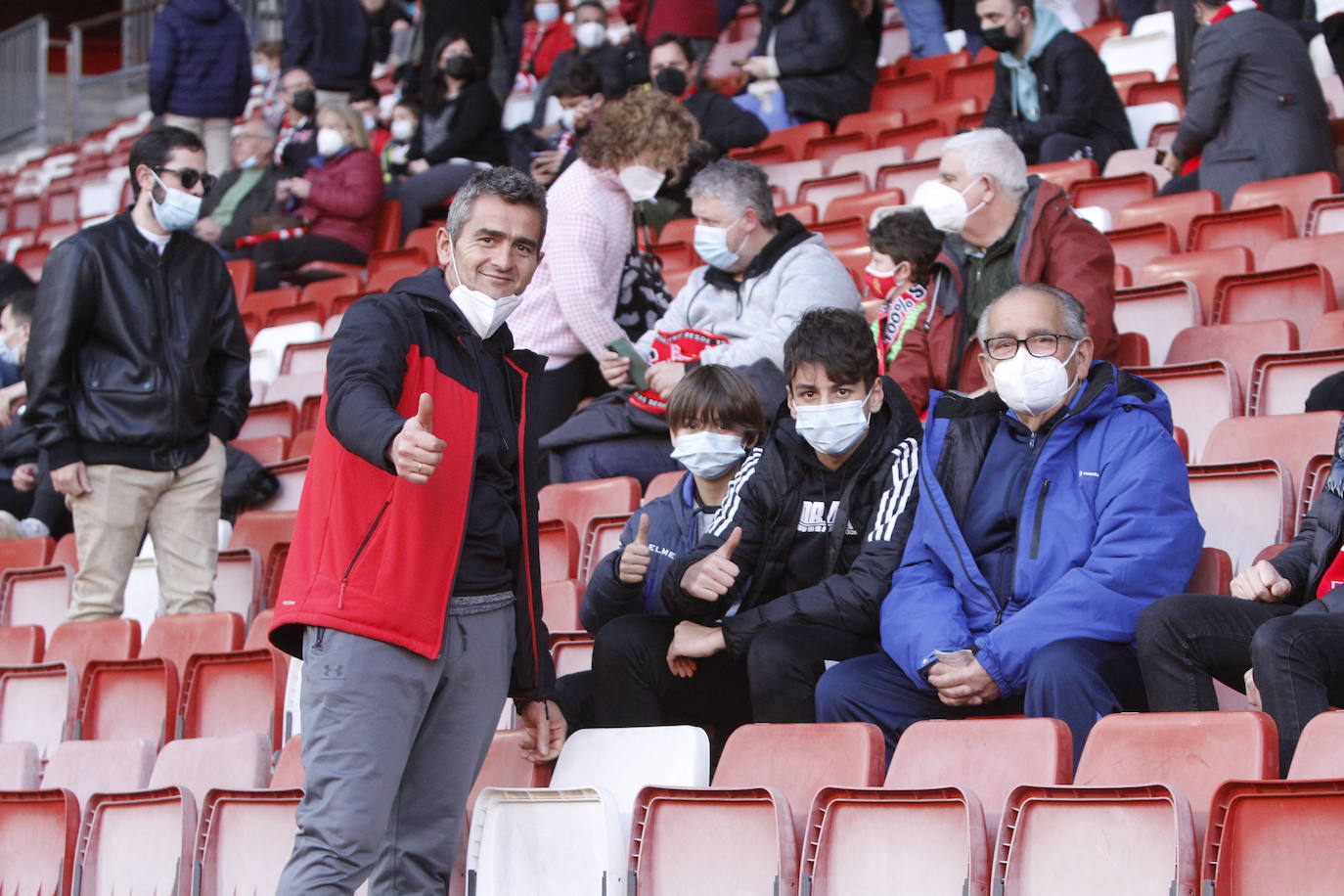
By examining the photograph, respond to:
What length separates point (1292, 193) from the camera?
211 inches

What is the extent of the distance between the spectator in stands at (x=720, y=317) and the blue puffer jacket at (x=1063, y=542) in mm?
1087

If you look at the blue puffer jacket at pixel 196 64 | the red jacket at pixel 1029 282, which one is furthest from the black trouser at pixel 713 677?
the blue puffer jacket at pixel 196 64

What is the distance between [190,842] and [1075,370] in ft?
6.41

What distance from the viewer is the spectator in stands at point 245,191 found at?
28.0ft

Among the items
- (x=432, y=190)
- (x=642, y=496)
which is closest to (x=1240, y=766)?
(x=642, y=496)

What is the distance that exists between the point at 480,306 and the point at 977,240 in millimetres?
2015

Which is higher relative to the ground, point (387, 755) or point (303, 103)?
point (303, 103)

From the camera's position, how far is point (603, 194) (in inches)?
196

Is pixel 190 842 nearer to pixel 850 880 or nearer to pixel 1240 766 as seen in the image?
pixel 850 880

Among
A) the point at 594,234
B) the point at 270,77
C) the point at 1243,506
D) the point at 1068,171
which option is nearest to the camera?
the point at 1243,506

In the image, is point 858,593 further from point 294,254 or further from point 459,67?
point 459,67

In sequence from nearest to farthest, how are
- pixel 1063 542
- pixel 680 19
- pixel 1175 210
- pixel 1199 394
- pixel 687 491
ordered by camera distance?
pixel 1063 542
pixel 687 491
pixel 1199 394
pixel 1175 210
pixel 680 19

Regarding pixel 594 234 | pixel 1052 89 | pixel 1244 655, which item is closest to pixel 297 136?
pixel 1052 89

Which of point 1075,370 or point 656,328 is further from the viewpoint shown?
point 656,328
